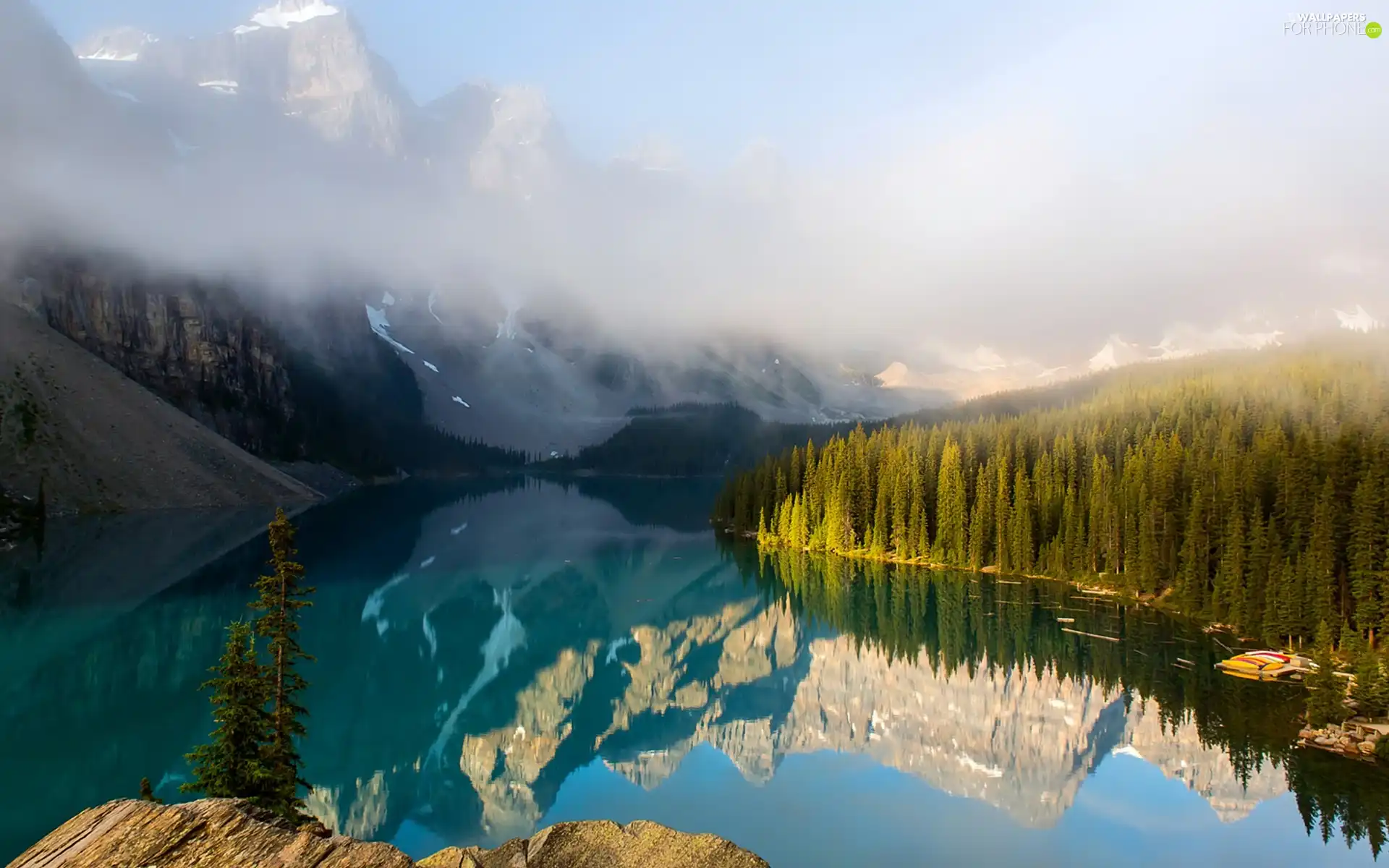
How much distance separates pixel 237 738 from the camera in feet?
55.8

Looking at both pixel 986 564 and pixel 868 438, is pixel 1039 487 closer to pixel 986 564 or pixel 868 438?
pixel 986 564

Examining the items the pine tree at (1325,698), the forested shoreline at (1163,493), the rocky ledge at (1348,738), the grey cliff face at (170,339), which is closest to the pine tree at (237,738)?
the rocky ledge at (1348,738)

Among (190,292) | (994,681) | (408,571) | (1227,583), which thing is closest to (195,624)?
(408,571)

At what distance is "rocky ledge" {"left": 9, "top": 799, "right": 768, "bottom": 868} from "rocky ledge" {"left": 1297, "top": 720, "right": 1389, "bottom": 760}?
37447 mm

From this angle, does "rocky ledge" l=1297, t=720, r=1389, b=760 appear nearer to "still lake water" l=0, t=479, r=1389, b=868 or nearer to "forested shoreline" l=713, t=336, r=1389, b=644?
"still lake water" l=0, t=479, r=1389, b=868

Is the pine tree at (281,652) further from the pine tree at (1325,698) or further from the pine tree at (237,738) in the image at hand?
the pine tree at (1325,698)

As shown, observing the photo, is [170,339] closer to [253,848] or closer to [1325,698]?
[1325,698]

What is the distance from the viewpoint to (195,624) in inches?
2039

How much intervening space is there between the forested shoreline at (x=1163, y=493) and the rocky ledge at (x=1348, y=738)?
55.3 ft

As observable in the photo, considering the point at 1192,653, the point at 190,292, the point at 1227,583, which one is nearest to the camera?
the point at 1192,653

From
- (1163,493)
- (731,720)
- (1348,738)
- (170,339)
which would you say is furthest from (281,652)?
(170,339)

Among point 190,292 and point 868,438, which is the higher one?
point 190,292

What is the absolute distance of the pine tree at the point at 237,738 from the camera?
54.0 feet

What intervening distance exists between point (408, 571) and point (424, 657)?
3548 centimetres
